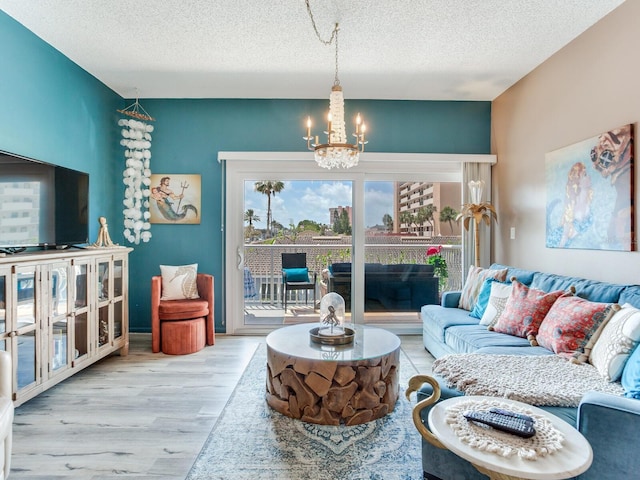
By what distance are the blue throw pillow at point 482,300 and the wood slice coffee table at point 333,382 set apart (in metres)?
1.20

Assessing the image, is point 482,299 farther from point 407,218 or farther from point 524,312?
point 407,218

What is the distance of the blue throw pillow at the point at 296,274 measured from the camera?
462 centimetres

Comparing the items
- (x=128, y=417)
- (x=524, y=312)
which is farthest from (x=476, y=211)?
(x=128, y=417)

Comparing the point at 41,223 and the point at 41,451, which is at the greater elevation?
the point at 41,223

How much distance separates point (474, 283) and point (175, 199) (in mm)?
3521

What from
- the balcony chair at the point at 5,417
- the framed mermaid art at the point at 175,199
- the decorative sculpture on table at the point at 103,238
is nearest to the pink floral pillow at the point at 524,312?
the balcony chair at the point at 5,417

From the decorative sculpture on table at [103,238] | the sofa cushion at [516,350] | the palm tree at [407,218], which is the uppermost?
the palm tree at [407,218]

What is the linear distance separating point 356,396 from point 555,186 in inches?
100

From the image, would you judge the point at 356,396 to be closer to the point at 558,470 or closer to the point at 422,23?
the point at 558,470

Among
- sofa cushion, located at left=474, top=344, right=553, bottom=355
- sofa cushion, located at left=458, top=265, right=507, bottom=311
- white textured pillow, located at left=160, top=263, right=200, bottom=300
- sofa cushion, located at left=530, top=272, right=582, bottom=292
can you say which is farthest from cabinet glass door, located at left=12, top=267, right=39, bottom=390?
sofa cushion, located at left=530, top=272, right=582, bottom=292

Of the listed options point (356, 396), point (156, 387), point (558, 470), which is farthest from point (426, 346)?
point (558, 470)

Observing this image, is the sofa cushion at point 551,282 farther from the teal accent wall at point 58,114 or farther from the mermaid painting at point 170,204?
the teal accent wall at point 58,114

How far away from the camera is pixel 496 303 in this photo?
3.08 meters

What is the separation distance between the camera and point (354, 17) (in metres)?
2.80
